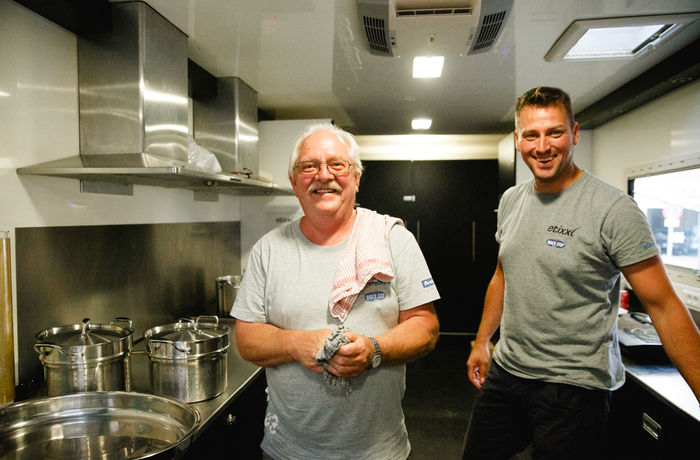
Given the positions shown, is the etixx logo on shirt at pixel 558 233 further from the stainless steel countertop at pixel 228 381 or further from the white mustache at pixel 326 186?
the stainless steel countertop at pixel 228 381

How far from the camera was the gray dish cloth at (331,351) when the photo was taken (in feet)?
3.56

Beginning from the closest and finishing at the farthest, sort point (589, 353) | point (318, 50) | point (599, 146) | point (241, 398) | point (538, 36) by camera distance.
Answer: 1. point (589, 353)
2. point (241, 398)
3. point (538, 36)
4. point (318, 50)
5. point (599, 146)

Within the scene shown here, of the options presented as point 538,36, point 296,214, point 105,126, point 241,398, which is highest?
point 538,36

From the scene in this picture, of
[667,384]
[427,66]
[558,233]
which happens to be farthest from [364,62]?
[667,384]

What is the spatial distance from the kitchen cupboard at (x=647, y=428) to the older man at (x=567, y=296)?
31 cm

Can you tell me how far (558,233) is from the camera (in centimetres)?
146

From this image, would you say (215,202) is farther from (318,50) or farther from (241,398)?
(241,398)

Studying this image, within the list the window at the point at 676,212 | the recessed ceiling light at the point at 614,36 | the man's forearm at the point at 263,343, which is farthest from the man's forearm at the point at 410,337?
the window at the point at 676,212

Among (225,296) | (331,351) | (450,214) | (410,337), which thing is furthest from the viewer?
(450,214)

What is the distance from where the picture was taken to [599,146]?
3695 millimetres

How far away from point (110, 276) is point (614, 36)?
254 centimetres

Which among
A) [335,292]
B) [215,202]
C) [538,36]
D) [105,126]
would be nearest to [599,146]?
[538,36]

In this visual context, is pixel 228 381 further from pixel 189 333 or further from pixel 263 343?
pixel 263 343

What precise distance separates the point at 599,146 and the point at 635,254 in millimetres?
2823
